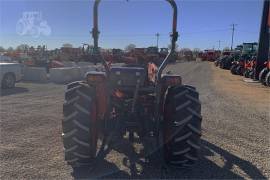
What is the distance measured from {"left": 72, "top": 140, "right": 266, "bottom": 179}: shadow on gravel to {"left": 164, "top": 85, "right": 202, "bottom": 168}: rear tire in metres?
0.19

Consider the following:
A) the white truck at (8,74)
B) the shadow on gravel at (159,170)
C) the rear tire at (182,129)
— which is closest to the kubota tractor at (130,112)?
A: the rear tire at (182,129)

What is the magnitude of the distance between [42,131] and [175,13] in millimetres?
3684

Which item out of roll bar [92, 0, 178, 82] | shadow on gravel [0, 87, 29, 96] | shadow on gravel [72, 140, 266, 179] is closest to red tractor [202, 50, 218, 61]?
shadow on gravel [0, 87, 29, 96]

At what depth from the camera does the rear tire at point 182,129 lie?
514 centimetres

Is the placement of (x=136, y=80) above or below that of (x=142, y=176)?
above

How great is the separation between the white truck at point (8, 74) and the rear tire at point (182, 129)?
11.5m

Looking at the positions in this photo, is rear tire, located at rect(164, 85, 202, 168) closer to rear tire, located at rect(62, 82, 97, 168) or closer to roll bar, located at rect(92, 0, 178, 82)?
roll bar, located at rect(92, 0, 178, 82)

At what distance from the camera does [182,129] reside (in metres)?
5.14

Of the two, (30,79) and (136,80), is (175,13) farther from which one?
(30,79)

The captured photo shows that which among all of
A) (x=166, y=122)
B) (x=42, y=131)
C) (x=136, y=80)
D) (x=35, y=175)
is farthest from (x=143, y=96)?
(x=42, y=131)

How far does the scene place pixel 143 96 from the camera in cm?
571

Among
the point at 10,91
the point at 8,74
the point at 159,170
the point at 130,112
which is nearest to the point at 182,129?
the point at 159,170

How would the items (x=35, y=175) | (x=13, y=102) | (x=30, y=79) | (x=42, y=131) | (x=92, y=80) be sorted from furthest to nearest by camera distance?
1. (x=30, y=79)
2. (x=13, y=102)
3. (x=42, y=131)
4. (x=92, y=80)
5. (x=35, y=175)

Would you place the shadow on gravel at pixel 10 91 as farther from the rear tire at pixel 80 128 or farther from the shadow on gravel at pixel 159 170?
the rear tire at pixel 80 128
